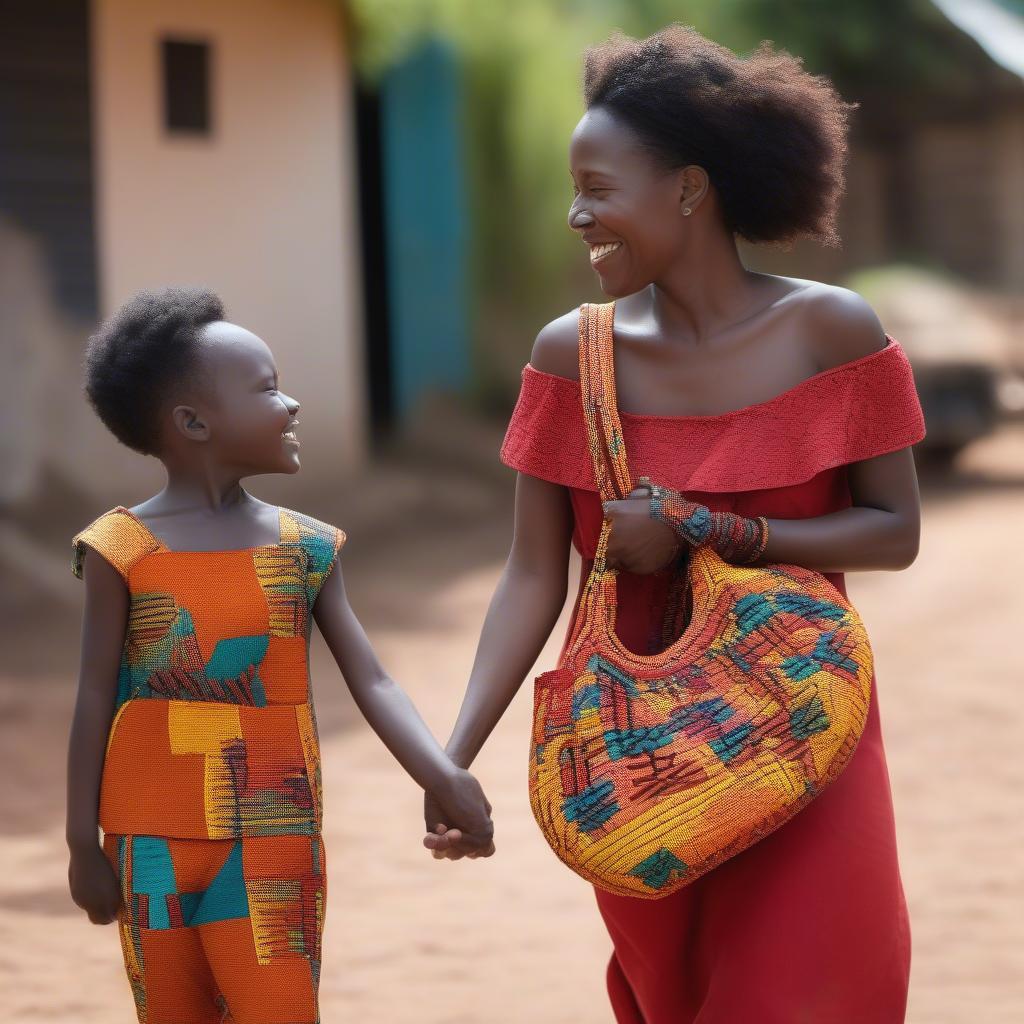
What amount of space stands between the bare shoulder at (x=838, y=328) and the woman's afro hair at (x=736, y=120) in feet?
0.55

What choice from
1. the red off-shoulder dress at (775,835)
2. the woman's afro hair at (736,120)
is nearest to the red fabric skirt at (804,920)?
the red off-shoulder dress at (775,835)

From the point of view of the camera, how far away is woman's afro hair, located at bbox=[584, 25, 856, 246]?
8.00 feet

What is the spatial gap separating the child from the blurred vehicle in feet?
33.6

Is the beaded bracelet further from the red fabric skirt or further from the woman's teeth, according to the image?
the woman's teeth

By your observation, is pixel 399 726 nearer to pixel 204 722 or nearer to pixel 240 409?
pixel 204 722

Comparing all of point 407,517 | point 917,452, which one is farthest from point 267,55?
point 917,452

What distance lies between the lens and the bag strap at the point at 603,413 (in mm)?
2445

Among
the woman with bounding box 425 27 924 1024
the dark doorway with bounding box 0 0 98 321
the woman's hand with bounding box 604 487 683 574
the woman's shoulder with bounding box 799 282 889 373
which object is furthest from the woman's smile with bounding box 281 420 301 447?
the dark doorway with bounding box 0 0 98 321

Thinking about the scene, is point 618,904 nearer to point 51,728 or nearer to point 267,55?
point 51,728

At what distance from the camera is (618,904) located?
2.50m

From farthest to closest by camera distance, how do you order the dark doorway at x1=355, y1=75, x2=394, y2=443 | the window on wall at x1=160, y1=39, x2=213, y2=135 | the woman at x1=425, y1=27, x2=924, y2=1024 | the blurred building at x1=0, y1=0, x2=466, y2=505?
1. the dark doorway at x1=355, y1=75, x2=394, y2=443
2. the window on wall at x1=160, y1=39, x2=213, y2=135
3. the blurred building at x1=0, y1=0, x2=466, y2=505
4. the woman at x1=425, y1=27, x2=924, y2=1024

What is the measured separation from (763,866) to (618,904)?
0.84 ft

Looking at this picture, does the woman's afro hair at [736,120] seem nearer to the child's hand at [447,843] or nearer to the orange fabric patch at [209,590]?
the orange fabric patch at [209,590]

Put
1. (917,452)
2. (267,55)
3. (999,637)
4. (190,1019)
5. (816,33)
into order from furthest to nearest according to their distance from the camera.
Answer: (816,33)
(917,452)
(267,55)
(999,637)
(190,1019)
